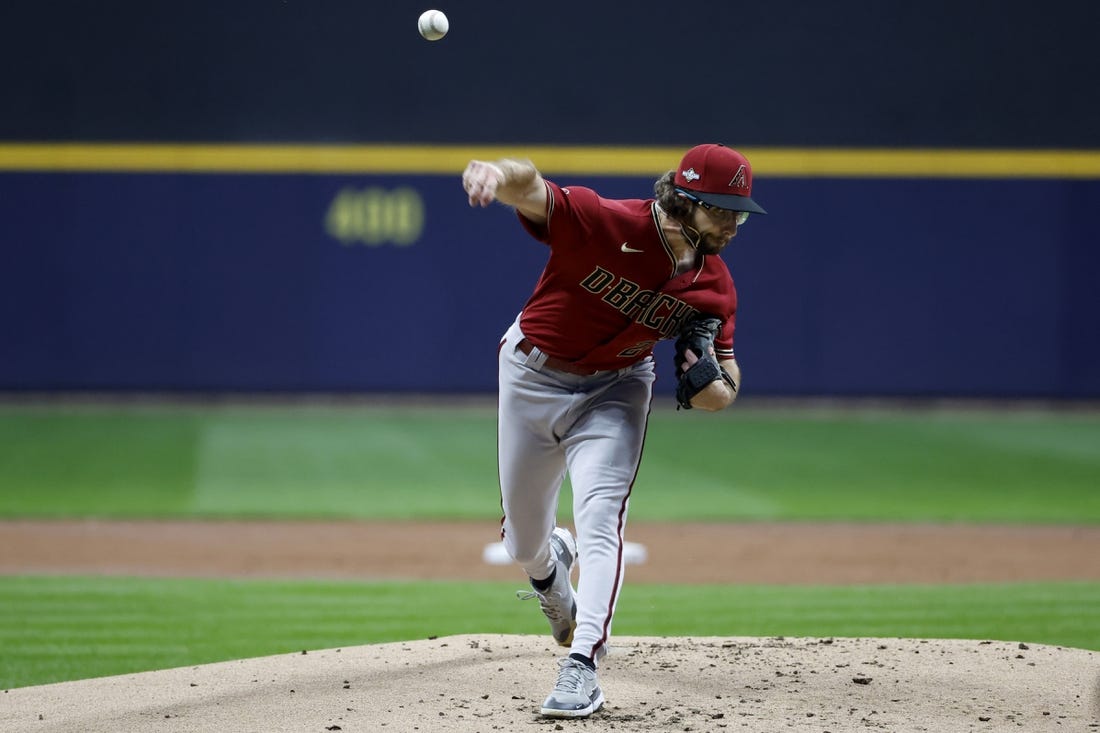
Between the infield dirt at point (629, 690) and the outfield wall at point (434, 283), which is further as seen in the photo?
the outfield wall at point (434, 283)

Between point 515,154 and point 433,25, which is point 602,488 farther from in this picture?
point 515,154

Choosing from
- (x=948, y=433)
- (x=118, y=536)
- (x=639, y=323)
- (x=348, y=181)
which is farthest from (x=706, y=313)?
(x=348, y=181)

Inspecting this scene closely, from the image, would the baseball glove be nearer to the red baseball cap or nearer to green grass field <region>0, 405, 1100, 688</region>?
the red baseball cap

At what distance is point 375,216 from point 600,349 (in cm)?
1225

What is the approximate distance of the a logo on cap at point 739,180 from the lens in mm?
4547

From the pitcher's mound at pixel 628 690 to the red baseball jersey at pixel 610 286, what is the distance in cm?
114

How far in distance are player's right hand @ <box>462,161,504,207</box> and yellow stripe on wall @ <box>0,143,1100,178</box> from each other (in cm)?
1248

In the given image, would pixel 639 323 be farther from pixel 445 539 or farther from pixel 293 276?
pixel 293 276

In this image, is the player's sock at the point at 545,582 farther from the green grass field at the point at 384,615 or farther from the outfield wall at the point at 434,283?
the outfield wall at the point at 434,283

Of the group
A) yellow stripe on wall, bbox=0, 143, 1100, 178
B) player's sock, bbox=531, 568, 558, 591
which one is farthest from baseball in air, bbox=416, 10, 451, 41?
yellow stripe on wall, bbox=0, 143, 1100, 178

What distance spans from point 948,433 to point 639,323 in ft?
36.7

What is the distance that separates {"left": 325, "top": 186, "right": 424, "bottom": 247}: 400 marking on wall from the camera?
655 inches

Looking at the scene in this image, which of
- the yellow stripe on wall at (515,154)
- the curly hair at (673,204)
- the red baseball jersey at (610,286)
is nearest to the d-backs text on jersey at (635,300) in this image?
the red baseball jersey at (610,286)

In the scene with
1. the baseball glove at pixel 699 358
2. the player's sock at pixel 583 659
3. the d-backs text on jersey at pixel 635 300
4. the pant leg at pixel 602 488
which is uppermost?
the d-backs text on jersey at pixel 635 300
